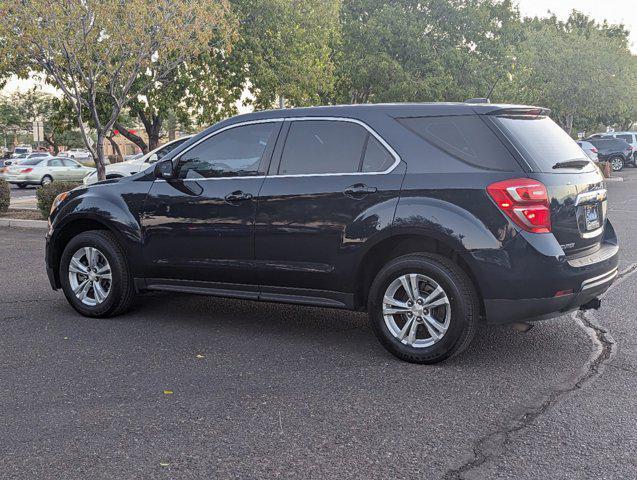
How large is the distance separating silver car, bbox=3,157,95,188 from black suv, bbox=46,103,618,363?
1053 inches

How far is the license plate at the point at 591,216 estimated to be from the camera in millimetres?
5266

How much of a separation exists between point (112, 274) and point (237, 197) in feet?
4.73

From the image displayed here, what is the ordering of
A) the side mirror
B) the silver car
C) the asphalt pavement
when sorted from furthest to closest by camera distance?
the silver car
the side mirror
the asphalt pavement

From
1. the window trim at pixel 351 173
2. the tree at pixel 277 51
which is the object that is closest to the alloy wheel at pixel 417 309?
the window trim at pixel 351 173

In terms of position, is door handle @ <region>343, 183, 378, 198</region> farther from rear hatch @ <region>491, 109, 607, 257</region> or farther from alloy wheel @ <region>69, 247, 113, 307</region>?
alloy wheel @ <region>69, 247, 113, 307</region>

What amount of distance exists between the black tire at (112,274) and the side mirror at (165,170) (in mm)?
797

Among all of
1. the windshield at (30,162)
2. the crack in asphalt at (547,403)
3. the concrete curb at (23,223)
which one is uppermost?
the crack in asphalt at (547,403)

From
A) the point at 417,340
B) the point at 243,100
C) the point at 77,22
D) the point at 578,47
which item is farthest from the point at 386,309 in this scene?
the point at 578,47

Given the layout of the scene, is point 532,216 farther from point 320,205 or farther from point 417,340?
point 320,205

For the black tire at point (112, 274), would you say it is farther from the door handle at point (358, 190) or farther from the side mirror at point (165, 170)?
the door handle at point (358, 190)

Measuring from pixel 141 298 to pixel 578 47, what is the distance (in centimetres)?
4343

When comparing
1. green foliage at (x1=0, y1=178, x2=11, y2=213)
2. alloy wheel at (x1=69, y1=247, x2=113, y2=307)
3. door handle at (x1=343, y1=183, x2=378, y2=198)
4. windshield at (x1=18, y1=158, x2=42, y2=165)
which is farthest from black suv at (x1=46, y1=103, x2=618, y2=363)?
windshield at (x1=18, y1=158, x2=42, y2=165)

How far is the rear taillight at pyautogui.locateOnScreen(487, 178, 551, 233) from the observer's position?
486cm

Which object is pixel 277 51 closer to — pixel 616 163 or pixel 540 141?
pixel 616 163
